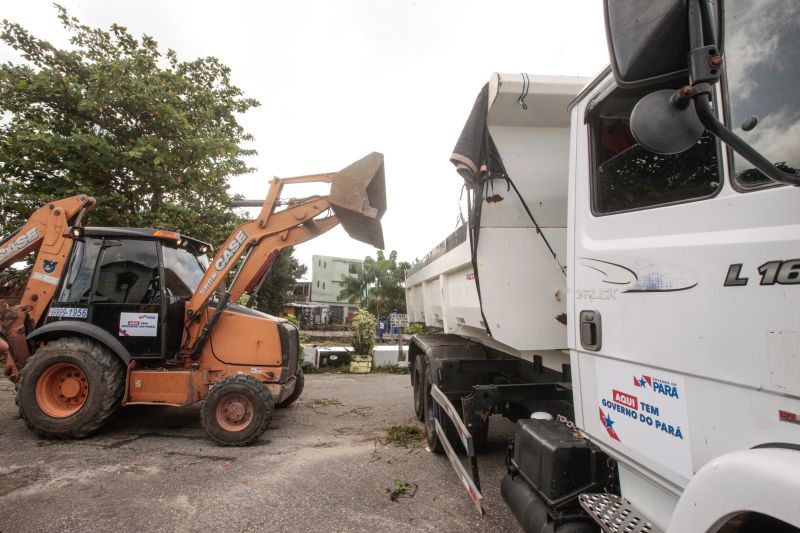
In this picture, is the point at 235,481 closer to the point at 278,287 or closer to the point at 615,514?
the point at 615,514

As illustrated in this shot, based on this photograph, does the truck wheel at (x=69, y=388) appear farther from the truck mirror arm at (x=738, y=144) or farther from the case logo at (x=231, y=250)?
the truck mirror arm at (x=738, y=144)

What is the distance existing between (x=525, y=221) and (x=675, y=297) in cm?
162

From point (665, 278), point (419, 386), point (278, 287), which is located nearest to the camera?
point (665, 278)

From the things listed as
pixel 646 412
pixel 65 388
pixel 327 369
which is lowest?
pixel 327 369

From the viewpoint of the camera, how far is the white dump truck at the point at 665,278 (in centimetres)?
118

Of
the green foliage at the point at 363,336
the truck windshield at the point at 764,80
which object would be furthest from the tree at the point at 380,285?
the truck windshield at the point at 764,80

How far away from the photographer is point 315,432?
5.60 meters

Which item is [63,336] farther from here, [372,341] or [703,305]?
[372,341]

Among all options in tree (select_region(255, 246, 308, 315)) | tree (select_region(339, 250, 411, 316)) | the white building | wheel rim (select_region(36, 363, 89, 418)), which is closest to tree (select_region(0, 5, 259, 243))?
wheel rim (select_region(36, 363, 89, 418))

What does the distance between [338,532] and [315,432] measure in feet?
8.58

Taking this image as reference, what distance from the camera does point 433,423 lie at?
4.59 metres

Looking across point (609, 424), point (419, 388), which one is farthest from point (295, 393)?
point (609, 424)

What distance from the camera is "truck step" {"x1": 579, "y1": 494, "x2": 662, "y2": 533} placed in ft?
5.53

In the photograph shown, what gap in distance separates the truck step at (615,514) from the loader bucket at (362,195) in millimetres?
3900
